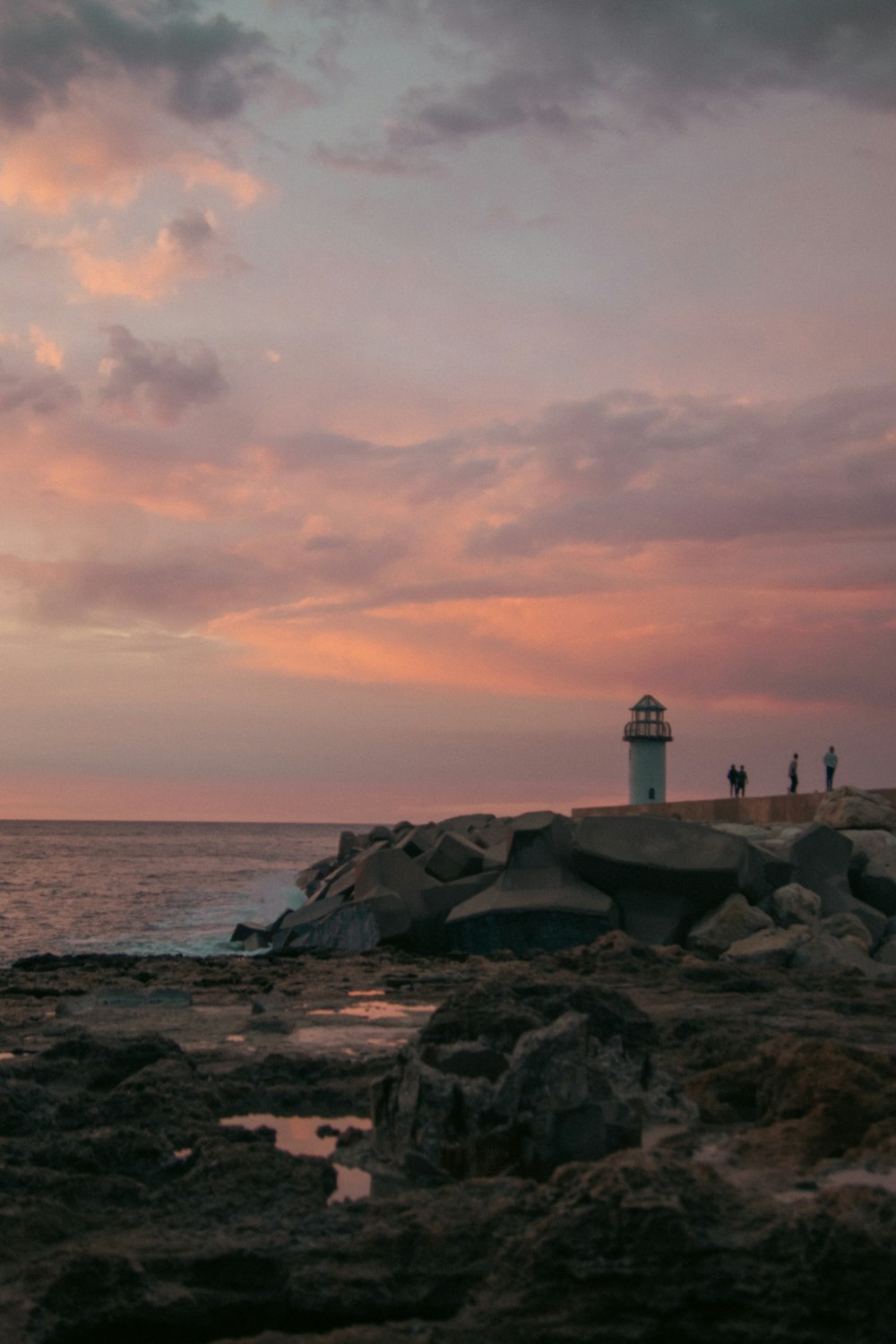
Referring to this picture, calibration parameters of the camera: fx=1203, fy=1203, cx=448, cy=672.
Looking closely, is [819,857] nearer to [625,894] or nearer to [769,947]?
[625,894]

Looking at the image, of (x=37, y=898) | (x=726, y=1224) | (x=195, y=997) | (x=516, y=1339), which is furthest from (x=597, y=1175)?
(x=37, y=898)

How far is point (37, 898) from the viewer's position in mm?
23797

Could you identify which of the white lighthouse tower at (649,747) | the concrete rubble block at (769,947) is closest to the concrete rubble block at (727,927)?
the concrete rubble block at (769,947)

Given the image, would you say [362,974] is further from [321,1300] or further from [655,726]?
[655,726]

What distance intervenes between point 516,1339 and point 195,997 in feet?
18.1

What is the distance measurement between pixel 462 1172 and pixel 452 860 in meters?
8.83

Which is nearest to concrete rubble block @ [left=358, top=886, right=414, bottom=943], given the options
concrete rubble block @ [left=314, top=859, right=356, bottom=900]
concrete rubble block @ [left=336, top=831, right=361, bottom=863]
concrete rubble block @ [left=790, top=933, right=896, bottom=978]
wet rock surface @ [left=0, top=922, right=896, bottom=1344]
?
concrete rubble block @ [left=314, top=859, right=356, bottom=900]

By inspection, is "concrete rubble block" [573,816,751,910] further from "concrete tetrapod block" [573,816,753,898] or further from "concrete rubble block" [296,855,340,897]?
"concrete rubble block" [296,855,340,897]

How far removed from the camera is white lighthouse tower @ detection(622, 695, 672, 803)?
101ft

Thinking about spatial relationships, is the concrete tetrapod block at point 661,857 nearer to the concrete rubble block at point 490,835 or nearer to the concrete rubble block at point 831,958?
the concrete rubble block at point 831,958

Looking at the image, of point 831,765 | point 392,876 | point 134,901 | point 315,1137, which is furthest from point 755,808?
point 315,1137

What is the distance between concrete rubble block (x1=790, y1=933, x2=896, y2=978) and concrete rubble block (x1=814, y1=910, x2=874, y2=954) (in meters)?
1.12

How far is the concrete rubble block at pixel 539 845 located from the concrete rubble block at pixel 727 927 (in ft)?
4.44

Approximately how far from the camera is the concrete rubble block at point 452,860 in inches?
467
